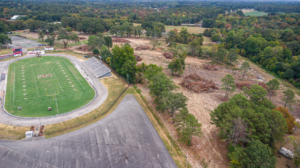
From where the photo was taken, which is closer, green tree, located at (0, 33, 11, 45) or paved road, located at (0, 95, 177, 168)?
paved road, located at (0, 95, 177, 168)

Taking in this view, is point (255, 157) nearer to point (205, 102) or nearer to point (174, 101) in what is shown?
point (174, 101)

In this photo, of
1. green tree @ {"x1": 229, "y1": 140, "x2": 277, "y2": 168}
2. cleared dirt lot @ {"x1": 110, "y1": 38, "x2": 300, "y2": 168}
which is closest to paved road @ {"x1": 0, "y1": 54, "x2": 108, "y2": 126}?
cleared dirt lot @ {"x1": 110, "y1": 38, "x2": 300, "y2": 168}

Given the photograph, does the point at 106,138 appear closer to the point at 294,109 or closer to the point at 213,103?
the point at 213,103

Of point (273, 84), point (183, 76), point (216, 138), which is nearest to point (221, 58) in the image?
point (183, 76)

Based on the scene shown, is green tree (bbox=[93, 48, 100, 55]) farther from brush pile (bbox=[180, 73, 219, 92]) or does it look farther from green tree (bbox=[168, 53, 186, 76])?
brush pile (bbox=[180, 73, 219, 92])

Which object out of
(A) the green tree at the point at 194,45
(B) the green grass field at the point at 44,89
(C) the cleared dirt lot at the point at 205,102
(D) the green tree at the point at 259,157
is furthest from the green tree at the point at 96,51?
(D) the green tree at the point at 259,157

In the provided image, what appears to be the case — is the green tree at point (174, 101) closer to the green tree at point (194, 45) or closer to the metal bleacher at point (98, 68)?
the metal bleacher at point (98, 68)
